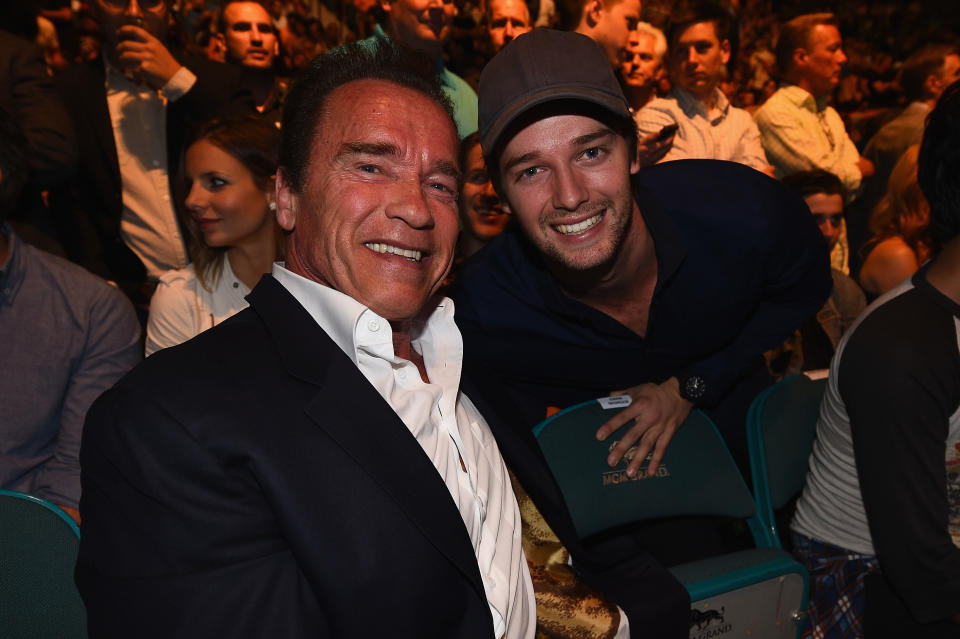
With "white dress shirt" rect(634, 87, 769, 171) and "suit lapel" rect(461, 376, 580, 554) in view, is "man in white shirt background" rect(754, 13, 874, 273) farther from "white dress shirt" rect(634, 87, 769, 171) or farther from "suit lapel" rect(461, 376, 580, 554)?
"suit lapel" rect(461, 376, 580, 554)

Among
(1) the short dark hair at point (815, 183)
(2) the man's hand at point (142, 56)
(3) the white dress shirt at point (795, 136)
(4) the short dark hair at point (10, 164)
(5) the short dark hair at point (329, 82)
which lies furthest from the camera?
(3) the white dress shirt at point (795, 136)

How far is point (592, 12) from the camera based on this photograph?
3307 mm

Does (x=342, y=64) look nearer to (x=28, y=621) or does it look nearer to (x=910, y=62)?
(x=28, y=621)

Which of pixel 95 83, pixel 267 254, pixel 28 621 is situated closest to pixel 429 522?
pixel 28 621

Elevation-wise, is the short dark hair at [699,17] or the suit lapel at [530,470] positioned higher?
the short dark hair at [699,17]

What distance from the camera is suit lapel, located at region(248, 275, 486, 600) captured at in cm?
112

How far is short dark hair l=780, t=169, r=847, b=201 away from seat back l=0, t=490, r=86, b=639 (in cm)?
348

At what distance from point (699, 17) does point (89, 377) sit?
331cm

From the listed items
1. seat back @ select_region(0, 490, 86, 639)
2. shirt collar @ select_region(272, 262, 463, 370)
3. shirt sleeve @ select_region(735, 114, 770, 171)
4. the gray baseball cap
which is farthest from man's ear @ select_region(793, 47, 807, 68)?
seat back @ select_region(0, 490, 86, 639)

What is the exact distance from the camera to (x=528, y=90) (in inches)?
71.2

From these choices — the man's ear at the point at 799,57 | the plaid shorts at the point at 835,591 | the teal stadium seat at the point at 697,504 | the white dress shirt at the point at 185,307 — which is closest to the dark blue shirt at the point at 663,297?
the teal stadium seat at the point at 697,504

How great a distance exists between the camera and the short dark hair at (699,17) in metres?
3.65

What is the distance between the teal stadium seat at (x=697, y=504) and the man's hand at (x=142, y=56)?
7.45 feet

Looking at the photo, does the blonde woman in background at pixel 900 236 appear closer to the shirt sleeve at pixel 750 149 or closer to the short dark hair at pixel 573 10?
the shirt sleeve at pixel 750 149
